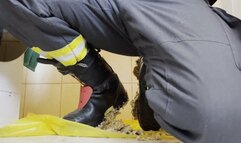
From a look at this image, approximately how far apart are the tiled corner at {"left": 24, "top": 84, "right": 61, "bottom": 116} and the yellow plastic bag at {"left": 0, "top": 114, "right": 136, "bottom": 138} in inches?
19.3

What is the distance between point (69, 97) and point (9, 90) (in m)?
0.40

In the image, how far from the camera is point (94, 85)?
2.69 ft

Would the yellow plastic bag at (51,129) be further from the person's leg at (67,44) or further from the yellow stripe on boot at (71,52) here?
the yellow stripe on boot at (71,52)

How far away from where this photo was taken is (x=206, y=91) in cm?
53

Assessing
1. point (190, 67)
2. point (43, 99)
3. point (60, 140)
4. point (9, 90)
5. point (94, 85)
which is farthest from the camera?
point (43, 99)

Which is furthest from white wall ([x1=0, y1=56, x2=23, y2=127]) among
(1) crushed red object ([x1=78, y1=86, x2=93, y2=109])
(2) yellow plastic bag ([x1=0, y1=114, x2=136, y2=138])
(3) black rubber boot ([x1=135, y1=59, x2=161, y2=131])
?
(3) black rubber boot ([x1=135, y1=59, x2=161, y2=131])

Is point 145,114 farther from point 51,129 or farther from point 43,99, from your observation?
point 43,99

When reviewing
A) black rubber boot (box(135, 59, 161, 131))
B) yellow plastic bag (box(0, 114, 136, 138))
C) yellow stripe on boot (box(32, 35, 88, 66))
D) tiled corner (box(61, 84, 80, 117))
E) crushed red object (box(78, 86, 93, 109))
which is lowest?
tiled corner (box(61, 84, 80, 117))

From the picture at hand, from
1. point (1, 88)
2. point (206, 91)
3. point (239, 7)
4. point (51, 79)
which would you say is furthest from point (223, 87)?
point (51, 79)

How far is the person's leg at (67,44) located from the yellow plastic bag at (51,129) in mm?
34

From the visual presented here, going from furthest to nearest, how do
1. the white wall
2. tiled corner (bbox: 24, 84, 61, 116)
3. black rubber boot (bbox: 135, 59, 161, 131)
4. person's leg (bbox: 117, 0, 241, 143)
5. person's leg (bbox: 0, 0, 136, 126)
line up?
1. tiled corner (bbox: 24, 84, 61, 116)
2. the white wall
3. black rubber boot (bbox: 135, 59, 161, 131)
4. person's leg (bbox: 0, 0, 136, 126)
5. person's leg (bbox: 117, 0, 241, 143)

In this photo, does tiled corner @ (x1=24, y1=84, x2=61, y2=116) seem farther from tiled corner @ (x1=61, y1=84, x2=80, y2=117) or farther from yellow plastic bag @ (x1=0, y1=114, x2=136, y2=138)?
yellow plastic bag @ (x1=0, y1=114, x2=136, y2=138)

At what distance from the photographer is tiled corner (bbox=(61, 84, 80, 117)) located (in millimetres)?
1311

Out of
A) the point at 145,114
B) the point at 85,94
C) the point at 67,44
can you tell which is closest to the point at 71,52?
the point at 67,44
